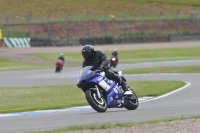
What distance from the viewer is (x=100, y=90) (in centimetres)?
1408

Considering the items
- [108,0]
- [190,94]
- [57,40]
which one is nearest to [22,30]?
[57,40]

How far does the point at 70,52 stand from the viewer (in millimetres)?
50312

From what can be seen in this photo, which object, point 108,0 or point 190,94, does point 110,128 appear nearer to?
point 190,94

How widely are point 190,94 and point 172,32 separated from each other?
45261mm

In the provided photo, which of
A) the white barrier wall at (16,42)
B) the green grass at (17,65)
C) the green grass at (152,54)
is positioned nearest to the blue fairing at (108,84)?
the green grass at (17,65)

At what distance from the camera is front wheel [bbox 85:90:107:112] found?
1360 centimetres

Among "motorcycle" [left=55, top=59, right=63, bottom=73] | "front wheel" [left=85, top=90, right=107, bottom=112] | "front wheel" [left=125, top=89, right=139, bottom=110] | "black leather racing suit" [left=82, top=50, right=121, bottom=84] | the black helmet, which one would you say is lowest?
"motorcycle" [left=55, top=59, right=63, bottom=73]

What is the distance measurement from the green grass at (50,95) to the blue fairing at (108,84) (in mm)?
2100

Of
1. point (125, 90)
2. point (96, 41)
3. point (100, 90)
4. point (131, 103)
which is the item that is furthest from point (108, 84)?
point (96, 41)

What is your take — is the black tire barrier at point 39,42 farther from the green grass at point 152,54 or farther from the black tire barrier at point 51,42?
the green grass at point 152,54

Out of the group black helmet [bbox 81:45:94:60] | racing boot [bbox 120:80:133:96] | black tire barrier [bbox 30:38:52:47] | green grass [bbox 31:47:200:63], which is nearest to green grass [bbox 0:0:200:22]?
black tire barrier [bbox 30:38:52:47]

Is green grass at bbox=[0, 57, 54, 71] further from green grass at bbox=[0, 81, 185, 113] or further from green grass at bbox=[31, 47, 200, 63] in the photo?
green grass at bbox=[0, 81, 185, 113]

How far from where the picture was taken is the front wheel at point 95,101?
1360 cm

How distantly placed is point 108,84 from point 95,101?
2.24 ft
